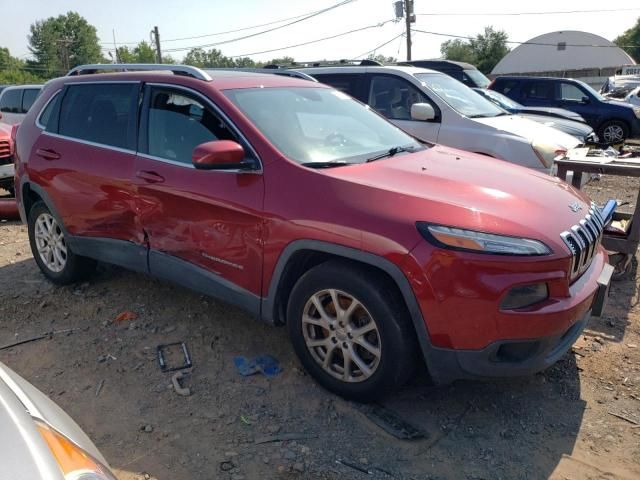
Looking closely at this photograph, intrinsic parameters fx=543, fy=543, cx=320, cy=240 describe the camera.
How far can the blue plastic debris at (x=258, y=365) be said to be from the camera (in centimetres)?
343

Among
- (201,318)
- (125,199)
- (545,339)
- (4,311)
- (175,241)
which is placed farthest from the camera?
(4,311)

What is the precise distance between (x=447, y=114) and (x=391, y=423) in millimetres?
4725

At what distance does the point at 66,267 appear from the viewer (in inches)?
183

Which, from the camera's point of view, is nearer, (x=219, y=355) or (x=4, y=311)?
(x=219, y=355)

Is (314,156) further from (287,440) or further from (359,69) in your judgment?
(359,69)

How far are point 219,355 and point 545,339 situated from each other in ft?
6.75

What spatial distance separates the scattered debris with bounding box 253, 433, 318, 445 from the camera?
2.81 m

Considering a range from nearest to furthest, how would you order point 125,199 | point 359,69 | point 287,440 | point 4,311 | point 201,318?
point 287,440 < point 125,199 < point 201,318 < point 4,311 < point 359,69

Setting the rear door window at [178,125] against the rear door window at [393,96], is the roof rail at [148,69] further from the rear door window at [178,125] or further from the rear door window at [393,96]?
the rear door window at [393,96]

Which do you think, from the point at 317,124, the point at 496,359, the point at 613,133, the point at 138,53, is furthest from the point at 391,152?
the point at 138,53

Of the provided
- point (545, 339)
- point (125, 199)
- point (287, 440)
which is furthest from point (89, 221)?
point (545, 339)

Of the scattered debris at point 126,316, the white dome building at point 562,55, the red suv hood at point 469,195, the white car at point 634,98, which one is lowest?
the scattered debris at point 126,316

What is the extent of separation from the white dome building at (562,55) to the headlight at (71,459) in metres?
57.7

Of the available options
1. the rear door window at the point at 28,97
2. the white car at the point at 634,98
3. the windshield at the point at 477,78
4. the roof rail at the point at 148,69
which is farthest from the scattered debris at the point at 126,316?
the white car at the point at 634,98
